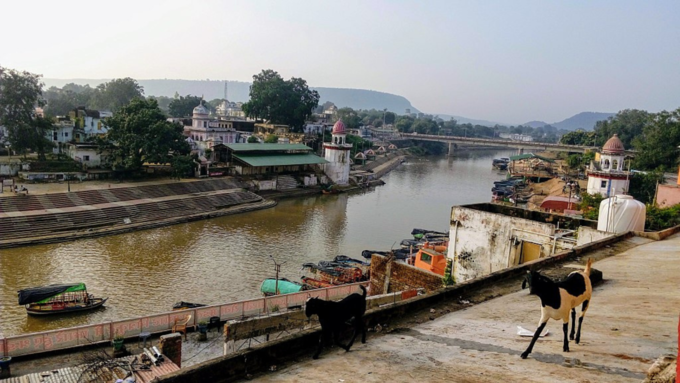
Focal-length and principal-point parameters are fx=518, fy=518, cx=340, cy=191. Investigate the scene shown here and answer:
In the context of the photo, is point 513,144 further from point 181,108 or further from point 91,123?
point 91,123

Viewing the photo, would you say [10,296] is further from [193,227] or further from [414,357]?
[414,357]

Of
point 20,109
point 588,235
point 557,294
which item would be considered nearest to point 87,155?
point 20,109

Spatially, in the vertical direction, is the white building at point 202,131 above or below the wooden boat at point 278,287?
above

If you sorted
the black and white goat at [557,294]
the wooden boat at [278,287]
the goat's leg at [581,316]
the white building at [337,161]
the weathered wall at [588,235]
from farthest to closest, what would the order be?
the white building at [337,161]
the wooden boat at [278,287]
the weathered wall at [588,235]
the goat's leg at [581,316]
the black and white goat at [557,294]

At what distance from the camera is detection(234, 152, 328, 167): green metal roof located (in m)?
38.2

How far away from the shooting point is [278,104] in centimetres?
5578

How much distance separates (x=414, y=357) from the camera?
5.15m

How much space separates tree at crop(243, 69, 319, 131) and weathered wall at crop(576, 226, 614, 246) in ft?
151

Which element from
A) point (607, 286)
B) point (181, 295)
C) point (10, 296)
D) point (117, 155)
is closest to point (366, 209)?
point (117, 155)

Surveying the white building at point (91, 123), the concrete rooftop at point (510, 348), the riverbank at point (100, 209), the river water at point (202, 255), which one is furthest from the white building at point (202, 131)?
the concrete rooftop at point (510, 348)

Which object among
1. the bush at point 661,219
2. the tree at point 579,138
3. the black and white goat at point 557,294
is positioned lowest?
the bush at point 661,219

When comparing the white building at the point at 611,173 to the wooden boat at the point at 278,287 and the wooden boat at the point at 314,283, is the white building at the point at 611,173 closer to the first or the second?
the wooden boat at the point at 314,283

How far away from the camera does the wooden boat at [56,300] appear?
14.7 m

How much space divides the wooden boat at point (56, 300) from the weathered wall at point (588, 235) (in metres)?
13.6
